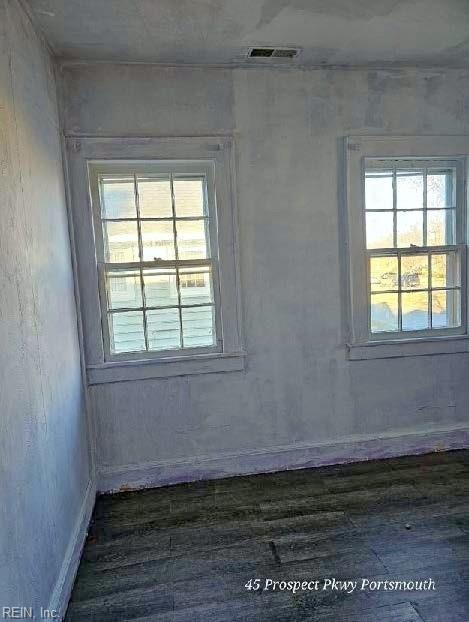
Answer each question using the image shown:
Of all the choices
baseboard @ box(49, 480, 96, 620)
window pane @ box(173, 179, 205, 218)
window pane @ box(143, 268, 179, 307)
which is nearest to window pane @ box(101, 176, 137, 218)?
window pane @ box(173, 179, 205, 218)

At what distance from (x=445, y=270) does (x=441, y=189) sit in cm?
62

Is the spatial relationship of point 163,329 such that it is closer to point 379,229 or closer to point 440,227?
point 379,229

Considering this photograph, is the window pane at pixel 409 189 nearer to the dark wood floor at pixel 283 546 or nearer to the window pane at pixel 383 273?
the window pane at pixel 383 273

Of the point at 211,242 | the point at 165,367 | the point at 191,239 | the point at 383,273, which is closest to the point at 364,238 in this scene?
the point at 383,273

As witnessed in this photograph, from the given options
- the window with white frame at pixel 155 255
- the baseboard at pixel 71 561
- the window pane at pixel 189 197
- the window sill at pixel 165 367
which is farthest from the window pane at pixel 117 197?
the baseboard at pixel 71 561

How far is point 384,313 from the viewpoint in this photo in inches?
127

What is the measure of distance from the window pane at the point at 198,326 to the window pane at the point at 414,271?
1.51 m

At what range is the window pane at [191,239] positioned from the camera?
293 centimetres

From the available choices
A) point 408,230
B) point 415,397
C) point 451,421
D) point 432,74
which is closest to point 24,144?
point 408,230

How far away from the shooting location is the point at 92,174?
2.80 m

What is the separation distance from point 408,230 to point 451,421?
157 centimetres

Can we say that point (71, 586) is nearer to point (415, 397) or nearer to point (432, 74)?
point (415, 397)

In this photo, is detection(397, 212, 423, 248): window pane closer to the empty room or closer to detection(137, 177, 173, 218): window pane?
the empty room

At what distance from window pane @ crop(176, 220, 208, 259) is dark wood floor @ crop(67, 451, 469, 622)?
5.37 ft
